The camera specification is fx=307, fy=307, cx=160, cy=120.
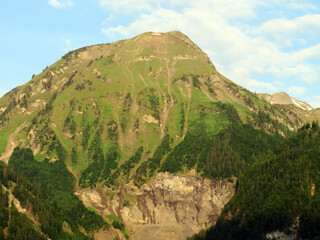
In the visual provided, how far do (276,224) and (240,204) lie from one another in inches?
1266

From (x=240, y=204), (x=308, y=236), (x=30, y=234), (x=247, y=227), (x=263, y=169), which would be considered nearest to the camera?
(x=308, y=236)

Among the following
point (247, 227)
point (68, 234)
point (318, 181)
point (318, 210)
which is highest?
point (318, 181)

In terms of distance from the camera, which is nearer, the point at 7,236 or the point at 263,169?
the point at 7,236

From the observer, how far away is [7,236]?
143625 mm

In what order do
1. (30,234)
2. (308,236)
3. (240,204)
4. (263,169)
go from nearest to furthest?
(308,236) → (30,234) → (240,204) → (263,169)

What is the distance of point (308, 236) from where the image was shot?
13925cm

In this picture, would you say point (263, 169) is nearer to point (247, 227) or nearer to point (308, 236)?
point (247, 227)

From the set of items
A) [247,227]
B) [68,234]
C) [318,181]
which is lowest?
[68,234]

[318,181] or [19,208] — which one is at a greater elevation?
[318,181]

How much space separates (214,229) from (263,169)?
49.0 m

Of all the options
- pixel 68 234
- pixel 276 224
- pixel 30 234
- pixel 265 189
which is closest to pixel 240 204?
pixel 265 189

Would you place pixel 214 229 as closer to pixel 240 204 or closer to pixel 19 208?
pixel 240 204

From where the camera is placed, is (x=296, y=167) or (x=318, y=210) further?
(x=296, y=167)

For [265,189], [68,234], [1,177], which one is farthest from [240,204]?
[1,177]
